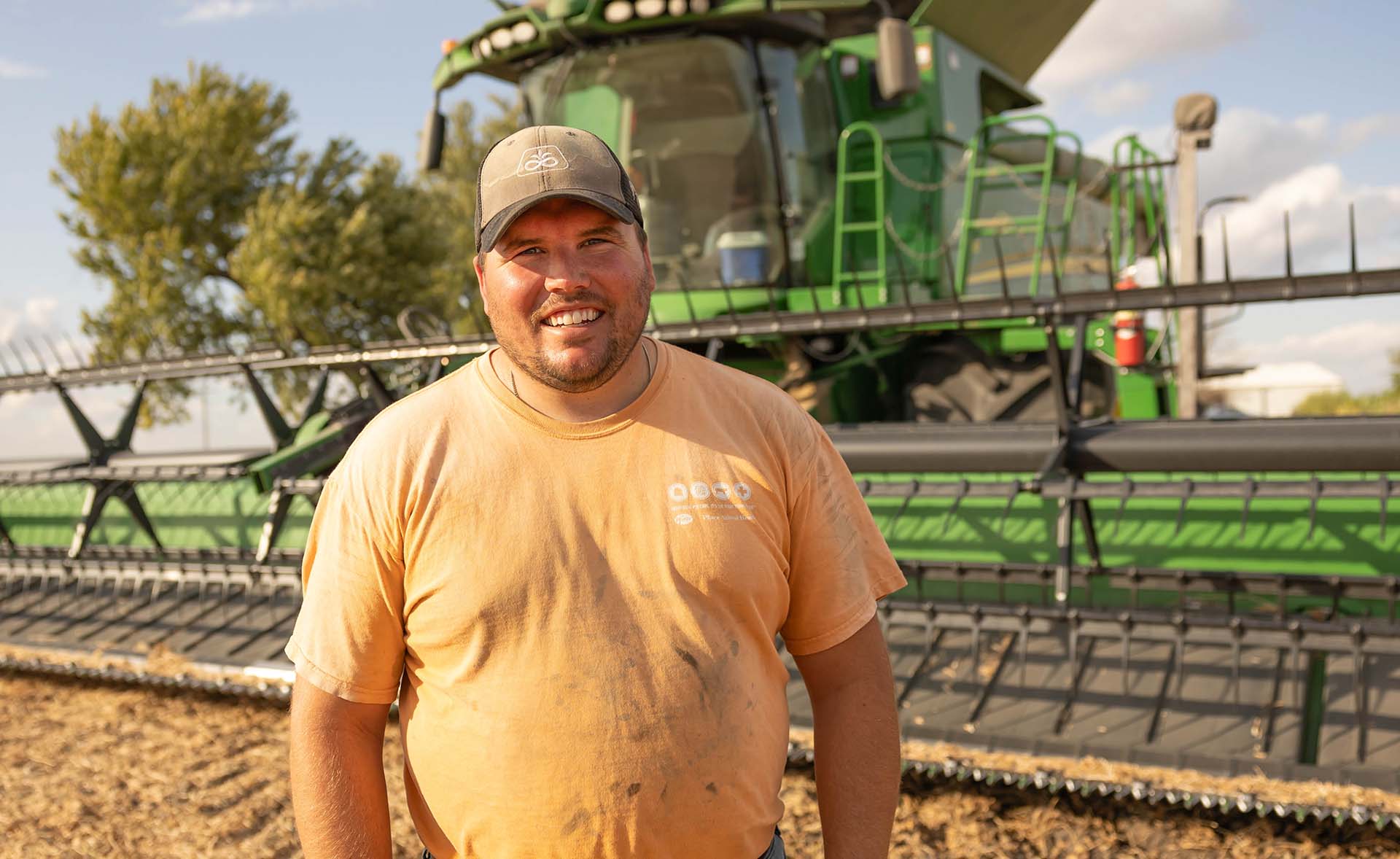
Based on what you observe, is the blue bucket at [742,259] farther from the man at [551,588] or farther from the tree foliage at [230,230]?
the tree foliage at [230,230]

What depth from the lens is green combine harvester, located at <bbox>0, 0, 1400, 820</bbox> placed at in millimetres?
3176

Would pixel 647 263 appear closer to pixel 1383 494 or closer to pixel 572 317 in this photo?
pixel 572 317

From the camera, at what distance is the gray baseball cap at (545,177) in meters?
1.36

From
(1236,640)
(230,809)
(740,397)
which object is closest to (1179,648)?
(1236,640)

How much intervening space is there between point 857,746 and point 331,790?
0.71 meters

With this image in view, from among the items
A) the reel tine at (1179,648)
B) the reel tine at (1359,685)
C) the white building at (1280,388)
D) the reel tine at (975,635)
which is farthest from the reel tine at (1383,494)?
the white building at (1280,388)

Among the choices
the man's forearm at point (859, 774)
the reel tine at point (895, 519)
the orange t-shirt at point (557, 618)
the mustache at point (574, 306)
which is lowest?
the reel tine at point (895, 519)

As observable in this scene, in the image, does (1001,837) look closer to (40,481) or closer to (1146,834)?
(1146,834)

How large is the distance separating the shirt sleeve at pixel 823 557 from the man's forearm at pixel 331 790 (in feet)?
1.97

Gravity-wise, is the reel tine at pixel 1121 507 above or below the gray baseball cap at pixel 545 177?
Answer: below

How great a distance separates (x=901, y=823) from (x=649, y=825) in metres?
1.88

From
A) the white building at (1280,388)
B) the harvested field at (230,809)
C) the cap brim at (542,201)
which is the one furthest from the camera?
the white building at (1280,388)

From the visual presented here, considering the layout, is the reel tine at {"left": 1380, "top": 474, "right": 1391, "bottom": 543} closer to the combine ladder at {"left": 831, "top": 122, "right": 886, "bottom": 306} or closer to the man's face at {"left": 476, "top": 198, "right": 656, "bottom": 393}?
the combine ladder at {"left": 831, "top": 122, "right": 886, "bottom": 306}

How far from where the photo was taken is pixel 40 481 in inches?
206
